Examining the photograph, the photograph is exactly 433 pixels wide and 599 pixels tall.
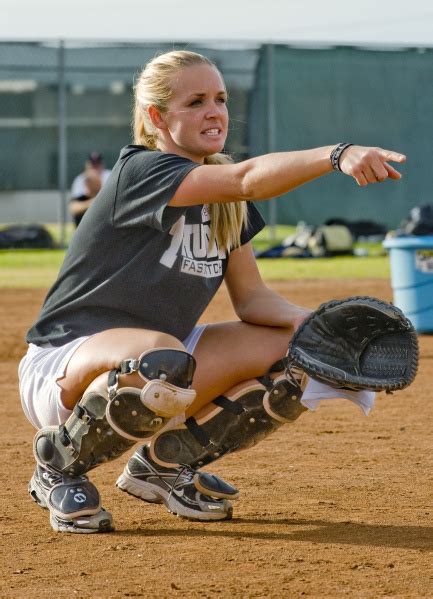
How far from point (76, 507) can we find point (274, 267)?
32.9 feet

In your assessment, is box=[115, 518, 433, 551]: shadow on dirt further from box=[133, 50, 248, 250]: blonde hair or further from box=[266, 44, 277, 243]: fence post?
box=[266, 44, 277, 243]: fence post

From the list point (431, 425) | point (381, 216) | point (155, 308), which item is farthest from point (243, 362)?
point (381, 216)

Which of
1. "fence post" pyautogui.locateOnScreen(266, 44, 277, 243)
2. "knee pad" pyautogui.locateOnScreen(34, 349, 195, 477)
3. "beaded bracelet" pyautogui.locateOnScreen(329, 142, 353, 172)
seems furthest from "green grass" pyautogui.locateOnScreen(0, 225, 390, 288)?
"beaded bracelet" pyautogui.locateOnScreen(329, 142, 353, 172)

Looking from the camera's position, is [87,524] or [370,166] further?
[87,524]

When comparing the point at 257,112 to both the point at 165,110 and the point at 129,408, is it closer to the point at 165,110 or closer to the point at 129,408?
the point at 165,110

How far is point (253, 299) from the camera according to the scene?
3.60 m

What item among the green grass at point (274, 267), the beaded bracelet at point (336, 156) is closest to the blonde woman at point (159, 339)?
the beaded bracelet at point (336, 156)

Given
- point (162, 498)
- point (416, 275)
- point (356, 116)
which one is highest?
point (162, 498)

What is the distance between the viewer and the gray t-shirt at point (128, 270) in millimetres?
3293

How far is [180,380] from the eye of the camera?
305 centimetres

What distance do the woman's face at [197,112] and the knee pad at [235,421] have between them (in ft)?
2.29

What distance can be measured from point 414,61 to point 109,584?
48.7 ft

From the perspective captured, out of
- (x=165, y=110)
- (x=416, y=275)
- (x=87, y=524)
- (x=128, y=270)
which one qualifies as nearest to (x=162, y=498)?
(x=87, y=524)

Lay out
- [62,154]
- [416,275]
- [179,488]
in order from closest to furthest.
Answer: [179,488]
[416,275]
[62,154]
